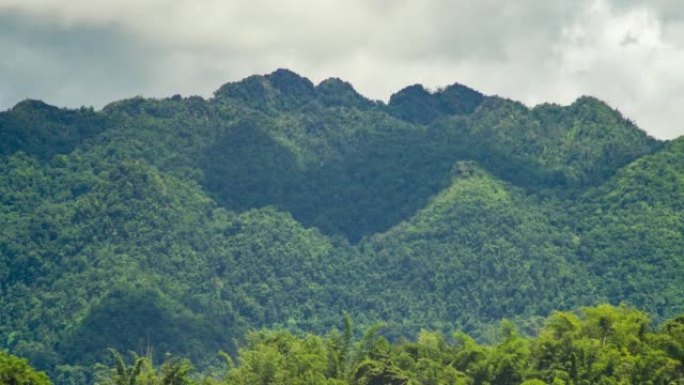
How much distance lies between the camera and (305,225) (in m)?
178

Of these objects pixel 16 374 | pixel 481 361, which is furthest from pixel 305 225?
pixel 16 374

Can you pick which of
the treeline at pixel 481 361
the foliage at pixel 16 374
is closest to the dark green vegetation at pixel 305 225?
the treeline at pixel 481 361

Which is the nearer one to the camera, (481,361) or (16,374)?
(16,374)

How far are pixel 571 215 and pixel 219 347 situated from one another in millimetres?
39780

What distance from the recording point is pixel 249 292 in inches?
6383

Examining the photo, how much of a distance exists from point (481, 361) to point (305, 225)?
10973 cm

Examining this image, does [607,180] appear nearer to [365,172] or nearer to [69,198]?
→ [365,172]

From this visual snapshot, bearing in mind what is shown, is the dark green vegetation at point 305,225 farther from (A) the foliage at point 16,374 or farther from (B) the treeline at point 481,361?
(A) the foliage at point 16,374

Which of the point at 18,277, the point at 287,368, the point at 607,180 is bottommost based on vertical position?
the point at 287,368

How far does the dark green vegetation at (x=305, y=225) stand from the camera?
487 feet

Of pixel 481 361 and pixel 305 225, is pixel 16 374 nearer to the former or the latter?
pixel 481 361

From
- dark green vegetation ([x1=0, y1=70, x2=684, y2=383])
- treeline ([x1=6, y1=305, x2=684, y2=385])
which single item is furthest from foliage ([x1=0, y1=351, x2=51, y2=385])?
dark green vegetation ([x1=0, y1=70, x2=684, y2=383])

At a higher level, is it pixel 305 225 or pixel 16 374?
pixel 305 225

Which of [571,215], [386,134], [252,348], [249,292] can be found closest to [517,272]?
[571,215]
